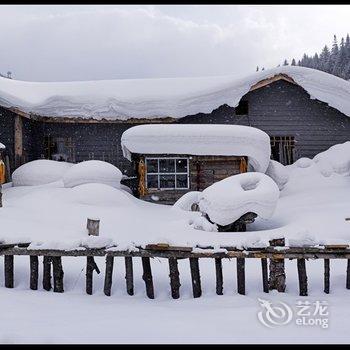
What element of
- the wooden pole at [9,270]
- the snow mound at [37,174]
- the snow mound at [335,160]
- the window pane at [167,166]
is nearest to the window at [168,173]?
the window pane at [167,166]

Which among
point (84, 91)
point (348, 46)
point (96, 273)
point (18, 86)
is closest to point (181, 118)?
point (84, 91)

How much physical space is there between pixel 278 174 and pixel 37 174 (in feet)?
33.8

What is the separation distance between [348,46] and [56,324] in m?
79.7

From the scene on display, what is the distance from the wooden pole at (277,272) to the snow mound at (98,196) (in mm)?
8364

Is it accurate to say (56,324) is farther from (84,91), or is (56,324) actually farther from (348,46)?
(348,46)

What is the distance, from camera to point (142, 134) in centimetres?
1703

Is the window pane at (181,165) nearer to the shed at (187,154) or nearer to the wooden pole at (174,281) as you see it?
the shed at (187,154)

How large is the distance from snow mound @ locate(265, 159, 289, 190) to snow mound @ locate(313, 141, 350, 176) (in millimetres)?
1627

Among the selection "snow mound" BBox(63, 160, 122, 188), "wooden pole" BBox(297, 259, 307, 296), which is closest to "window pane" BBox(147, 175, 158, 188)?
"snow mound" BBox(63, 160, 122, 188)

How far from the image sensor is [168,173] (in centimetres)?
1795

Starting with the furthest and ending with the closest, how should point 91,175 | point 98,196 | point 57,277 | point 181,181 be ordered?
point 181,181 → point 91,175 → point 98,196 → point 57,277

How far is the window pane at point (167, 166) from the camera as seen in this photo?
59.1 feet

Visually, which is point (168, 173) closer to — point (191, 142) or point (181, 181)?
point (181, 181)

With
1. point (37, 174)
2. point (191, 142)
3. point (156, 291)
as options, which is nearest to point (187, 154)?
point (191, 142)
